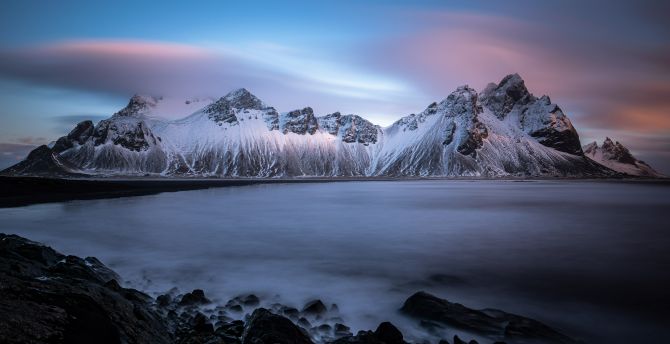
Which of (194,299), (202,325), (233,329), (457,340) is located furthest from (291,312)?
(457,340)

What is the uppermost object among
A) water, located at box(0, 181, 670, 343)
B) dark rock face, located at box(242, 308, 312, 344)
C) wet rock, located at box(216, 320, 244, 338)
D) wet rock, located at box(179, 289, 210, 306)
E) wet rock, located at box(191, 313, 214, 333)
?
dark rock face, located at box(242, 308, 312, 344)

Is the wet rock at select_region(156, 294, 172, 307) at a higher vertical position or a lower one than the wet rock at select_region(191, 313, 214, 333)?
lower

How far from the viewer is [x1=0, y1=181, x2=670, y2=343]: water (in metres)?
13.4

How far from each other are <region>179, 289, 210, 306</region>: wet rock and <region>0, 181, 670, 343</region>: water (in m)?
1.32

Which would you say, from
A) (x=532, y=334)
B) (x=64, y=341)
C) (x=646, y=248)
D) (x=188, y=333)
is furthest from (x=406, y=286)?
(x=646, y=248)

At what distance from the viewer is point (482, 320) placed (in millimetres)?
11711

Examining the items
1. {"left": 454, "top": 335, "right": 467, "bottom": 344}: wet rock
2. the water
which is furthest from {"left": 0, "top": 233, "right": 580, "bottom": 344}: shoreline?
the water

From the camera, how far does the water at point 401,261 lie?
13.4m

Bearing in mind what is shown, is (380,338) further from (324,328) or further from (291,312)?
(291,312)

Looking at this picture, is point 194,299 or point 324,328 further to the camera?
point 194,299

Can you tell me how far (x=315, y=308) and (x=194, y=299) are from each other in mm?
3946

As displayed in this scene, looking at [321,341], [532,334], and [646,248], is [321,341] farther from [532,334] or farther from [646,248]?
[646,248]

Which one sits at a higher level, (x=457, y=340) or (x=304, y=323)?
(x=457, y=340)

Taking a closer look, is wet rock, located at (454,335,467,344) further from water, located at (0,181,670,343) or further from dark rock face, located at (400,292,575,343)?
water, located at (0,181,670,343)
